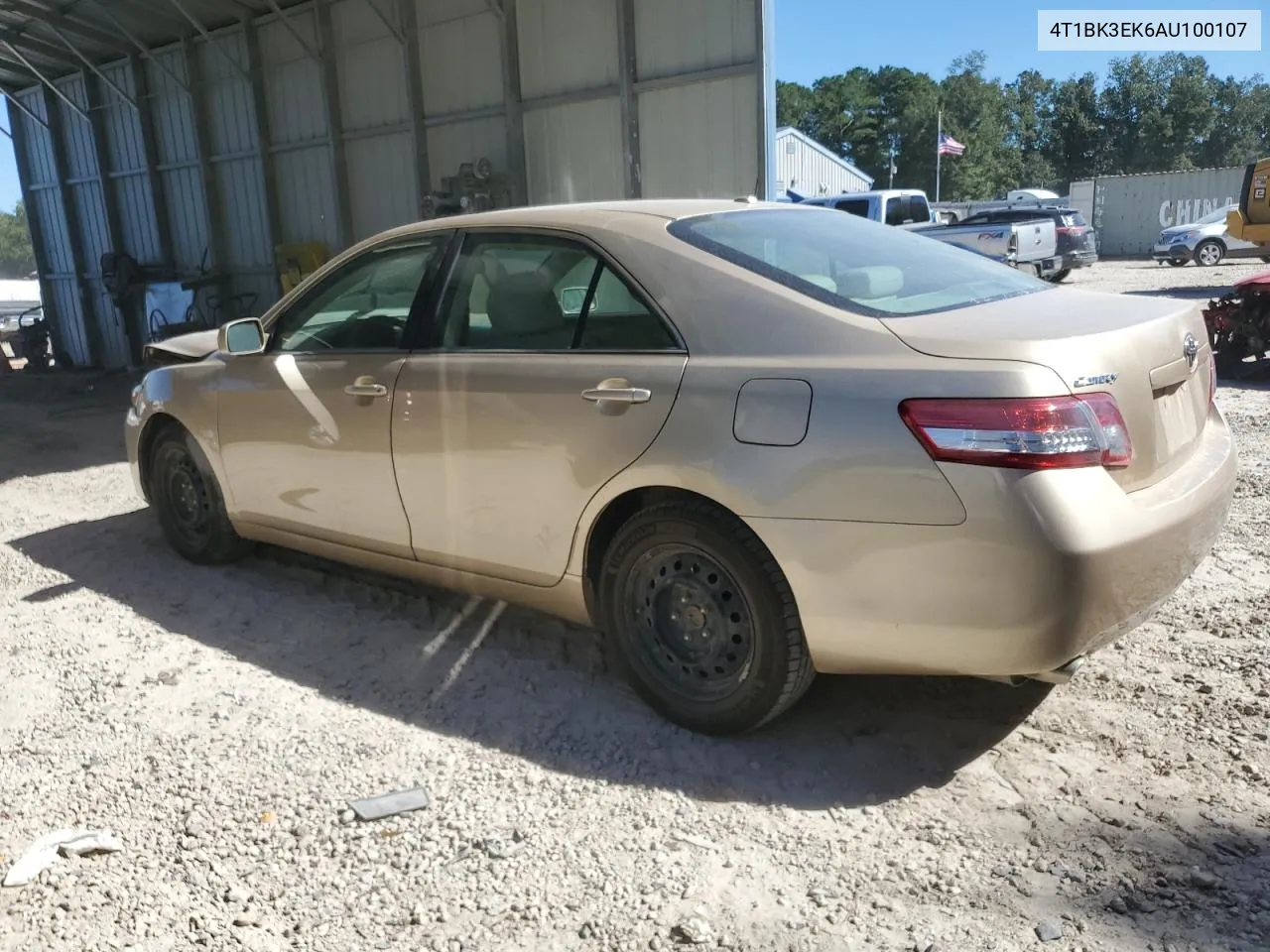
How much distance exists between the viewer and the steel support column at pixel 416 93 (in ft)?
41.1

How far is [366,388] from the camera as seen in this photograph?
3834mm

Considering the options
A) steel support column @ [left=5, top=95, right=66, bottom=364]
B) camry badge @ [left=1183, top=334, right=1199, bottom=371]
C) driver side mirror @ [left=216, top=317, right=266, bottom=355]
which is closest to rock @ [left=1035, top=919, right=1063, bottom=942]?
camry badge @ [left=1183, top=334, right=1199, bottom=371]

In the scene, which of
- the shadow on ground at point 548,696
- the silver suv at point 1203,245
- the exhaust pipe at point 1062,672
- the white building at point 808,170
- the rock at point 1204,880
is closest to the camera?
the rock at point 1204,880

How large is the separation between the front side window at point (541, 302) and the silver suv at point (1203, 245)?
26.3 m

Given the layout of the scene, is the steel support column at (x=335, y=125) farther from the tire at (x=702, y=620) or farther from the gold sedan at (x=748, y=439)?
the tire at (x=702, y=620)

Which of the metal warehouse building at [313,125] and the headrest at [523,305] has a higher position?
the metal warehouse building at [313,125]

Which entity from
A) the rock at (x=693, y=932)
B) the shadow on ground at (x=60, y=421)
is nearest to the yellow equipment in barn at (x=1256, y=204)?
the shadow on ground at (x=60, y=421)

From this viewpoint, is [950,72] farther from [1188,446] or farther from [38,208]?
[1188,446]

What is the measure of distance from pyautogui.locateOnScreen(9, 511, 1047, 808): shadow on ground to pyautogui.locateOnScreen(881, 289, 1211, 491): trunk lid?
102 centimetres

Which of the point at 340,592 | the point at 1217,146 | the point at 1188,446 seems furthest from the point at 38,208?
the point at 1217,146

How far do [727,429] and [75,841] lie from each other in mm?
2150

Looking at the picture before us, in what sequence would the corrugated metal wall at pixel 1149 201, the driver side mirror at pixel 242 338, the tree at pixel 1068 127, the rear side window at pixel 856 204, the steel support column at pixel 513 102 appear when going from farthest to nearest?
the tree at pixel 1068 127, the corrugated metal wall at pixel 1149 201, the rear side window at pixel 856 204, the steel support column at pixel 513 102, the driver side mirror at pixel 242 338

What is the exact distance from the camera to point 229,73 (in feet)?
49.2

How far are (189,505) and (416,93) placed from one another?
9.16 meters
